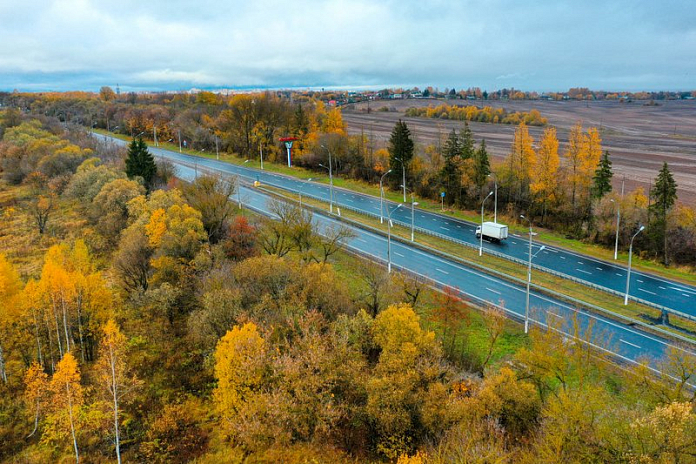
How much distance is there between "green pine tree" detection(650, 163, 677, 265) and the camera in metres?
57.7

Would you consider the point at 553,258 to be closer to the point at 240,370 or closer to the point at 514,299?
the point at 514,299

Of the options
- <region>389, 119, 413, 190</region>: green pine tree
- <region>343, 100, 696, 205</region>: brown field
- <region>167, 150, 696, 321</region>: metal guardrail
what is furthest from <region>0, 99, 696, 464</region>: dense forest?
<region>343, 100, 696, 205</region>: brown field

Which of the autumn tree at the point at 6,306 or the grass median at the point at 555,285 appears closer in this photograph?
the autumn tree at the point at 6,306

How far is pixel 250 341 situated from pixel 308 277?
36.1ft

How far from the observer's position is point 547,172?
2832 inches

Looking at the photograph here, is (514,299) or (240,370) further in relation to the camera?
(514,299)

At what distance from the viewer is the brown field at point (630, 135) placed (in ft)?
296

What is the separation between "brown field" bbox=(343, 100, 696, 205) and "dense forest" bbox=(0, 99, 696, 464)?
5527 cm

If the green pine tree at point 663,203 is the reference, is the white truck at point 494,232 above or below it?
below

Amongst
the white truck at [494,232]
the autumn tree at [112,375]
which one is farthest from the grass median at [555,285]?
the autumn tree at [112,375]

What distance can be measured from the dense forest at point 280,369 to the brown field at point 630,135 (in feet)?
181

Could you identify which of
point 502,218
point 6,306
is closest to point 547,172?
point 502,218

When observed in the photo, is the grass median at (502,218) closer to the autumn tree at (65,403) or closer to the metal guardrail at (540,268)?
the metal guardrail at (540,268)

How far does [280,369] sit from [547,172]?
57.3 metres
